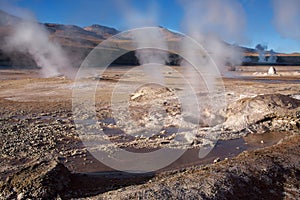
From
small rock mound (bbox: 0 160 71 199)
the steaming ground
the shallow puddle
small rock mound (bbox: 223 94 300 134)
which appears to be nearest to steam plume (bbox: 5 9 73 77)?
the steaming ground

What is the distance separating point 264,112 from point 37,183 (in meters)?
8.19

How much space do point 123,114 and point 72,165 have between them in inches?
250

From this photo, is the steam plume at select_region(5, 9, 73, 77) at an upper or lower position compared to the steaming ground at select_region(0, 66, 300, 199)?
upper

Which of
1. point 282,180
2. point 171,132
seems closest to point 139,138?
point 171,132

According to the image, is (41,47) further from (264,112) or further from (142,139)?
(264,112)

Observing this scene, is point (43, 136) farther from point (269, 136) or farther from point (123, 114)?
point (269, 136)

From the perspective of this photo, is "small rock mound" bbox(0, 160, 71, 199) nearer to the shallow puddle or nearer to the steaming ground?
the steaming ground

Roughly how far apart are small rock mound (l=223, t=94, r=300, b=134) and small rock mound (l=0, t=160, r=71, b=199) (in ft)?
21.2

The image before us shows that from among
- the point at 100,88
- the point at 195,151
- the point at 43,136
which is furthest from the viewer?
the point at 100,88

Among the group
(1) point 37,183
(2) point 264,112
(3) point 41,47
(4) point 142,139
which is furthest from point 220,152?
(3) point 41,47

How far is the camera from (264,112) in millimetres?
11492

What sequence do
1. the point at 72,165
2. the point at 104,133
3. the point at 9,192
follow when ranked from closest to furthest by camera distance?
the point at 9,192, the point at 72,165, the point at 104,133

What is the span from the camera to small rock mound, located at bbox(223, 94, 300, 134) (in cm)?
1119

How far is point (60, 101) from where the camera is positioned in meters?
17.8
